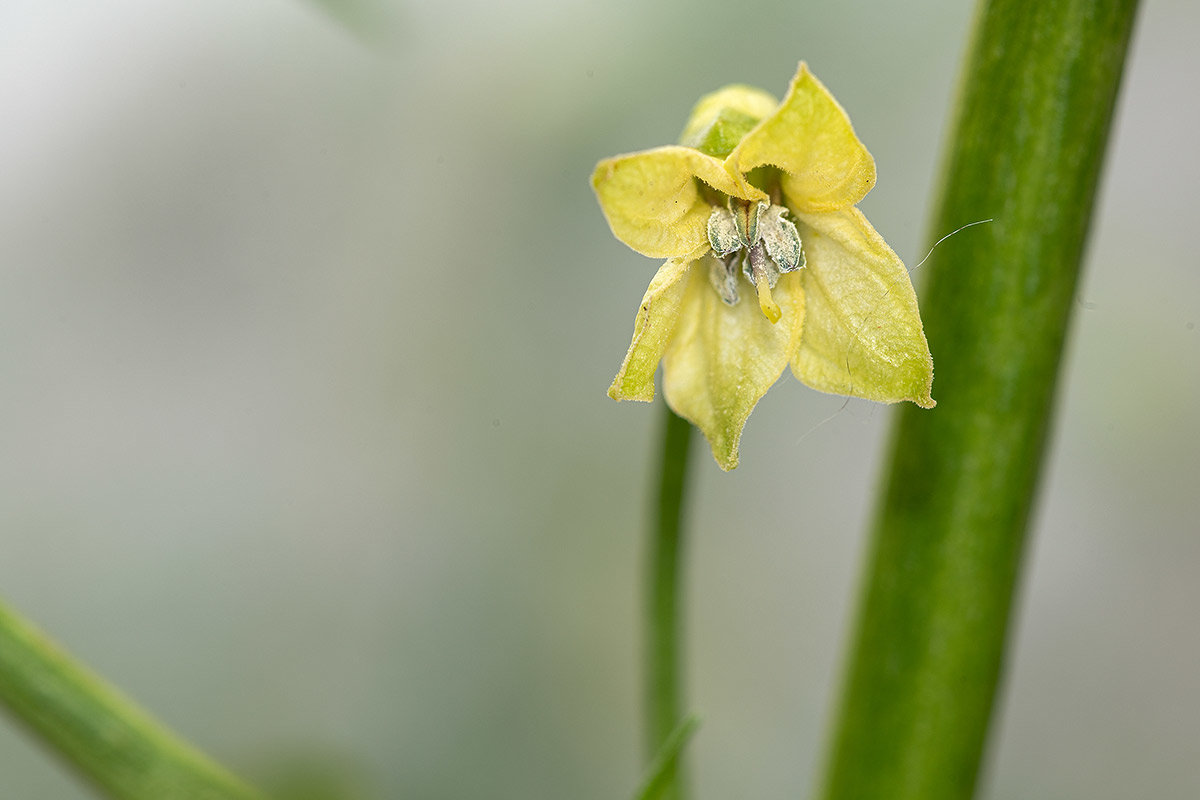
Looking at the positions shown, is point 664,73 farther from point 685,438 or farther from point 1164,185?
point 685,438

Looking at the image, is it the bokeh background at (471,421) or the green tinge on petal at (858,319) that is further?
the bokeh background at (471,421)

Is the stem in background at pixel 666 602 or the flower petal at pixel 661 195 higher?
the flower petal at pixel 661 195

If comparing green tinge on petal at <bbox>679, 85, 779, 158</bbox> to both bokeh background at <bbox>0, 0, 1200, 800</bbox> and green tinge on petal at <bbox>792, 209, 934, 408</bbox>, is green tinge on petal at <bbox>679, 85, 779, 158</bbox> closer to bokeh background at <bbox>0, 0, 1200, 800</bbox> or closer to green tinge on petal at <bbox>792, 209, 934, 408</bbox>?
green tinge on petal at <bbox>792, 209, 934, 408</bbox>

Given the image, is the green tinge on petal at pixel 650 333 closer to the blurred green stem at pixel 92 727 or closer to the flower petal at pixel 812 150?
the flower petal at pixel 812 150

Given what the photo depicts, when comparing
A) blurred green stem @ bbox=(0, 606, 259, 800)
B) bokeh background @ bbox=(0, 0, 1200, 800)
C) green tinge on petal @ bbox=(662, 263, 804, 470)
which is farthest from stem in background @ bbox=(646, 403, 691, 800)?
bokeh background @ bbox=(0, 0, 1200, 800)

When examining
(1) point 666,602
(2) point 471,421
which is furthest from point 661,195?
(2) point 471,421

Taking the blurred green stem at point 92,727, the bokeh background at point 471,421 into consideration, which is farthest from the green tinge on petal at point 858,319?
the bokeh background at point 471,421
